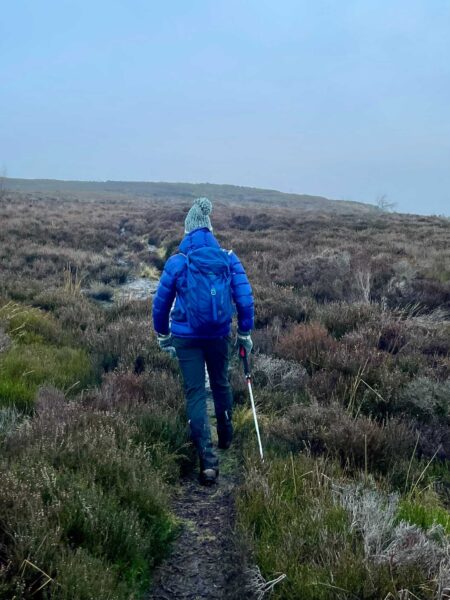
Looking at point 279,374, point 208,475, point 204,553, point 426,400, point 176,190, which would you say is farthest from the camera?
point 176,190

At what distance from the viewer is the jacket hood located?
422 cm

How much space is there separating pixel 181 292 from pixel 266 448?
1436 millimetres

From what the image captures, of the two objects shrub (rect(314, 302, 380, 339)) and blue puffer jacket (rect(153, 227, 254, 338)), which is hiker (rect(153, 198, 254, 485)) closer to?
blue puffer jacket (rect(153, 227, 254, 338))

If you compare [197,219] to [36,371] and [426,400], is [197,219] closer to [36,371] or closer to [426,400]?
[36,371]

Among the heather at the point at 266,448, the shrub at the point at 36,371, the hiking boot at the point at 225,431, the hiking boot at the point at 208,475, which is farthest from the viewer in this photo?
the shrub at the point at 36,371

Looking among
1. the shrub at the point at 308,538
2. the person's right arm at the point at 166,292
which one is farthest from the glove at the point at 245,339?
the shrub at the point at 308,538

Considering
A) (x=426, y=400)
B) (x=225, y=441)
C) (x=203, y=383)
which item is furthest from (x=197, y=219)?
(x=426, y=400)

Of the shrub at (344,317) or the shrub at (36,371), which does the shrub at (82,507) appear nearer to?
the shrub at (36,371)

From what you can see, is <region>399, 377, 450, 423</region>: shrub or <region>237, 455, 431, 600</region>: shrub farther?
<region>399, 377, 450, 423</region>: shrub

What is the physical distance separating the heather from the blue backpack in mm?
956

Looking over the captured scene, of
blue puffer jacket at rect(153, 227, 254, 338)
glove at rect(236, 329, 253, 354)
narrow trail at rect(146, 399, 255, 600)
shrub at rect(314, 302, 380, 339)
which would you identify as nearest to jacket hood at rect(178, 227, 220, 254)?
blue puffer jacket at rect(153, 227, 254, 338)

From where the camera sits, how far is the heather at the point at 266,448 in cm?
258

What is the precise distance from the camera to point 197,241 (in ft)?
13.9

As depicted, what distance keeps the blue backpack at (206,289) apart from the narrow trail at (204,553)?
127 centimetres
